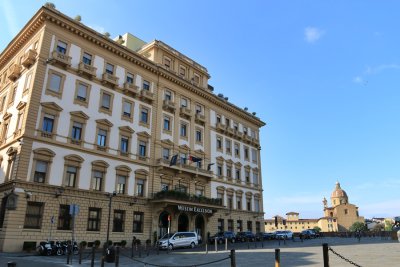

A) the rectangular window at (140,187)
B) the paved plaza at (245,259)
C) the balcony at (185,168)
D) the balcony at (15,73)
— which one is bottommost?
the paved plaza at (245,259)

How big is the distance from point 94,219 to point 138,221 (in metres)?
5.17

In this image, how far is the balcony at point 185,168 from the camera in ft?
125

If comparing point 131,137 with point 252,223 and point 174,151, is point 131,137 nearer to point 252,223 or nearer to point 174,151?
point 174,151

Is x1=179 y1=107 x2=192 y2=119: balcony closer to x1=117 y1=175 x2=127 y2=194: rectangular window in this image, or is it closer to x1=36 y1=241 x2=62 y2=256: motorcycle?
x1=117 y1=175 x2=127 y2=194: rectangular window

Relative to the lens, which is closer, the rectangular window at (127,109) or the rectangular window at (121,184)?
the rectangular window at (121,184)

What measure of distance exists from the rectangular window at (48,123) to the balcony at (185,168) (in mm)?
12002

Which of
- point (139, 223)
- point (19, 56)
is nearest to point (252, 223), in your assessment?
point (139, 223)

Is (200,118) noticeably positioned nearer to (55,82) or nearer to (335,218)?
(55,82)

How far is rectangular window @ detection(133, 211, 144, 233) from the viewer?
115ft

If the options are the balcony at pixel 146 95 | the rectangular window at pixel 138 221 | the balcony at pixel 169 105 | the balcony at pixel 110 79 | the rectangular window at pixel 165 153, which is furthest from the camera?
the balcony at pixel 169 105

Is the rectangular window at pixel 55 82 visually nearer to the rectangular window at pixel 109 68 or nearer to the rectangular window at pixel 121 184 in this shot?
the rectangular window at pixel 109 68

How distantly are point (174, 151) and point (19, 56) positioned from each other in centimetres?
1918

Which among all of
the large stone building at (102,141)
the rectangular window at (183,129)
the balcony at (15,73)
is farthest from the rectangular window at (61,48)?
the rectangular window at (183,129)

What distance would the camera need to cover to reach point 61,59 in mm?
31969
